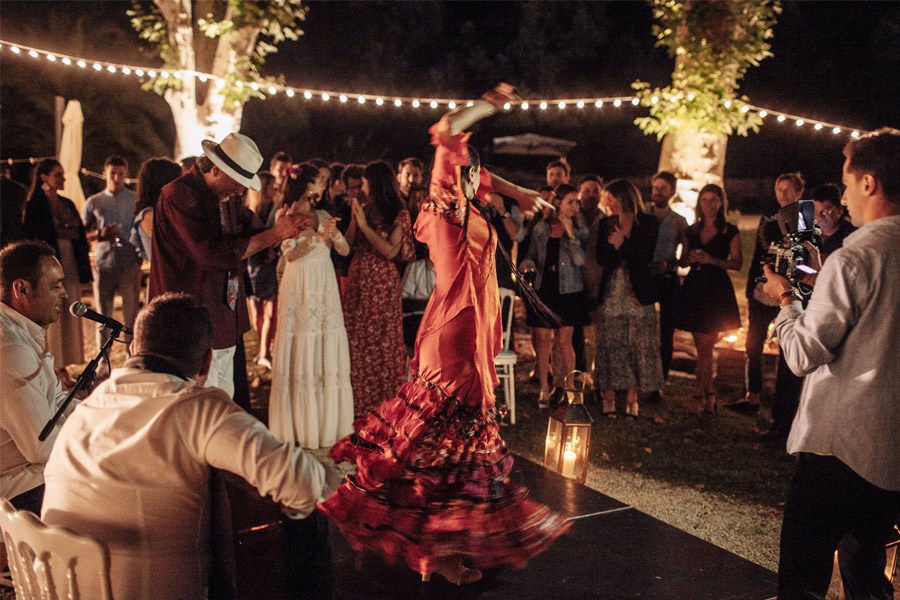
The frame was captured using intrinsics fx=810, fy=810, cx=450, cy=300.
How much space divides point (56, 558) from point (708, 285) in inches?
223

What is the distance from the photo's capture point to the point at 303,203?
524cm

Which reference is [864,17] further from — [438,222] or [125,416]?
[125,416]

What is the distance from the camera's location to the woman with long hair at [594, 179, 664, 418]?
656 cm

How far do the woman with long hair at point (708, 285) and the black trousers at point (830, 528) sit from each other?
13.3ft

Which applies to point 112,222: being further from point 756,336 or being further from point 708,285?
point 756,336

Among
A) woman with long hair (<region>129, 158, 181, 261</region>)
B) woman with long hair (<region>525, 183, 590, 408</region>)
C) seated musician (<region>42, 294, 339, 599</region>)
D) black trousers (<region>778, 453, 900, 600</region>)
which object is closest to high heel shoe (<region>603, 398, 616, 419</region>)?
woman with long hair (<region>525, 183, 590, 408</region>)

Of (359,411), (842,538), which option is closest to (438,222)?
(842,538)

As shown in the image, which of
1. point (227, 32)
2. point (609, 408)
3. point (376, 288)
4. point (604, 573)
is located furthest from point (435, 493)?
point (227, 32)

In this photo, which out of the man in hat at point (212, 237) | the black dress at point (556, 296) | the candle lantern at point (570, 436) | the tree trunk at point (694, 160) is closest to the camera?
the man in hat at point (212, 237)

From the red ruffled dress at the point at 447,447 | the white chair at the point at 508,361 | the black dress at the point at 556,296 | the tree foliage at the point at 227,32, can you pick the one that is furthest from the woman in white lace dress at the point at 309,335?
the tree foliage at the point at 227,32

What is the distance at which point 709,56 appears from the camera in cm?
844

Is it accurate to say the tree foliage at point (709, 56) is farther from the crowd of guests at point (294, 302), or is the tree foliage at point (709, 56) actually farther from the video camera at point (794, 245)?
the video camera at point (794, 245)

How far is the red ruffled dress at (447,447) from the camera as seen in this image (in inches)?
133

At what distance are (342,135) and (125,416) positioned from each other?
19.3 meters
